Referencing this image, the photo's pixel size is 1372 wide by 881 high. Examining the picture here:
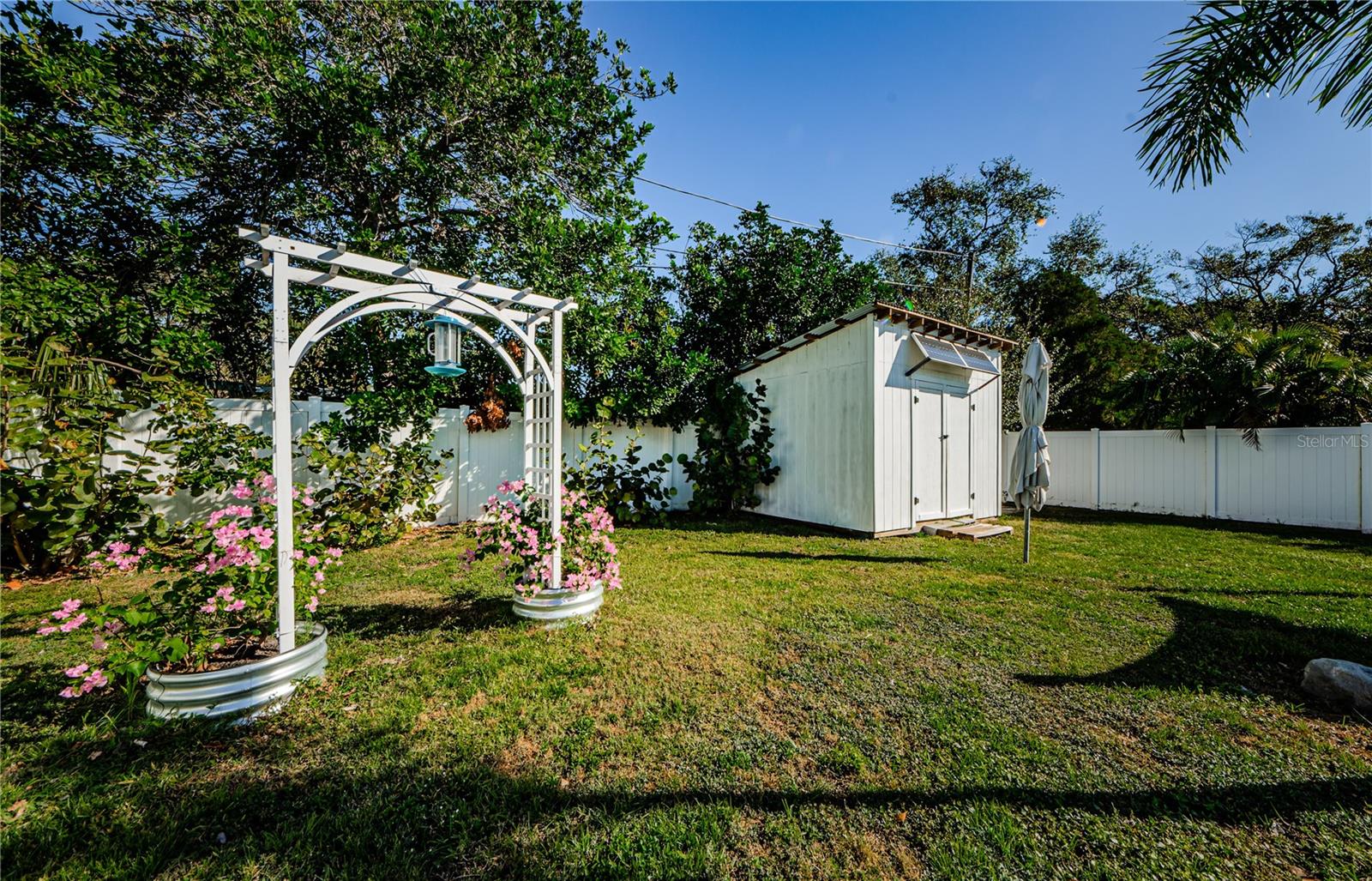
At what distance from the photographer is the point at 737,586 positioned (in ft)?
14.9

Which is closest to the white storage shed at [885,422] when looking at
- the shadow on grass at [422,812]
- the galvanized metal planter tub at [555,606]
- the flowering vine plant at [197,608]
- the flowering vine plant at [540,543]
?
the flowering vine plant at [540,543]

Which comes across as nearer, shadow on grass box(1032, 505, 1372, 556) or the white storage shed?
shadow on grass box(1032, 505, 1372, 556)

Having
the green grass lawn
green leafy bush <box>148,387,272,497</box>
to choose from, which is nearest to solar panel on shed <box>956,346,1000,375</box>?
the green grass lawn

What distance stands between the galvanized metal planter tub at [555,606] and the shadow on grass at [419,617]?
20 cm

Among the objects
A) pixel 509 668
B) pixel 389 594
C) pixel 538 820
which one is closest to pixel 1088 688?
pixel 538 820

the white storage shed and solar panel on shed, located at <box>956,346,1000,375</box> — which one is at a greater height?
solar panel on shed, located at <box>956,346,1000,375</box>

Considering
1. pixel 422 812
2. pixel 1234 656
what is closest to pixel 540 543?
pixel 422 812

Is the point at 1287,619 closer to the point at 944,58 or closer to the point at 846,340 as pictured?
the point at 846,340

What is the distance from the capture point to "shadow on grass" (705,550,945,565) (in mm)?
5457

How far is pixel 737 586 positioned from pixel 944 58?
7348 millimetres

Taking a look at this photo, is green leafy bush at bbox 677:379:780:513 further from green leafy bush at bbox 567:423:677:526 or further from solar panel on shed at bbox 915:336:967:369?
solar panel on shed at bbox 915:336:967:369

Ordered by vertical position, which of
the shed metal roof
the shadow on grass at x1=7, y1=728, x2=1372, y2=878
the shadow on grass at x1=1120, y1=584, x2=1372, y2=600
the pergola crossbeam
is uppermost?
the shed metal roof

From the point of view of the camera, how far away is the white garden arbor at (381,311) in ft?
8.11

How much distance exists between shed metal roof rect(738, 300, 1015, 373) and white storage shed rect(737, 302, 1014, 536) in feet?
0.06
